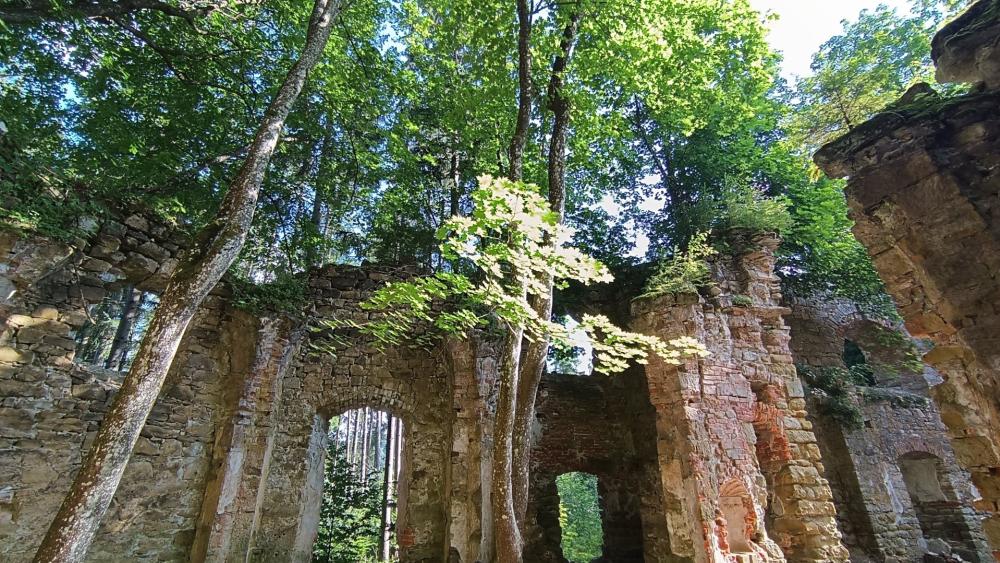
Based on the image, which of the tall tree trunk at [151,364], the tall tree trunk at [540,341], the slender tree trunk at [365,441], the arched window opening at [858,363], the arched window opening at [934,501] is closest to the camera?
the tall tree trunk at [151,364]

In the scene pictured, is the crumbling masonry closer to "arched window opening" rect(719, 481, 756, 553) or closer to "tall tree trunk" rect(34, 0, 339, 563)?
"arched window opening" rect(719, 481, 756, 553)

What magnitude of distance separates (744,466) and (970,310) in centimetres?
525

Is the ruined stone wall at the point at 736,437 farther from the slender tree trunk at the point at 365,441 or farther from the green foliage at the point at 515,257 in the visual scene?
the slender tree trunk at the point at 365,441

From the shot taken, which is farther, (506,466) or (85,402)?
(85,402)

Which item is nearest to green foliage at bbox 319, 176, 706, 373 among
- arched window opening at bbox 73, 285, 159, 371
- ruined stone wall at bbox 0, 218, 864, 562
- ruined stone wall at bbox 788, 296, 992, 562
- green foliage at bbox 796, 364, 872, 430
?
ruined stone wall at bbox 0, 218, 864, 562

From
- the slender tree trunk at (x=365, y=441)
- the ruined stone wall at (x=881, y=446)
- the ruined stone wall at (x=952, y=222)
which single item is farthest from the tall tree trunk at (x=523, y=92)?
the slender tree trunk at (x=365, y=441)

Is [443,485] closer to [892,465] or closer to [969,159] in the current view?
[969,159]

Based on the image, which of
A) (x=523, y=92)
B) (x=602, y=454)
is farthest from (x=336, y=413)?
(x=523, y=92)

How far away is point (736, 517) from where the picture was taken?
7.07 m

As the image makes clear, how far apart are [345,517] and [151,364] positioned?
23.5ft

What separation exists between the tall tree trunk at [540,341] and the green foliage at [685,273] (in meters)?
Result: 3.28

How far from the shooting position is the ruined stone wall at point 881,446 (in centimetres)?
958

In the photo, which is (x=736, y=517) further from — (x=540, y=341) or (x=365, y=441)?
(x=365, y=441)

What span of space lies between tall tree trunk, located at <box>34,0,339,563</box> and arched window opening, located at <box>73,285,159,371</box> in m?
5.14
